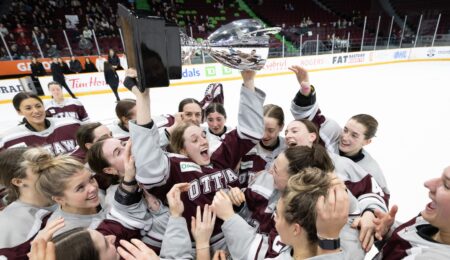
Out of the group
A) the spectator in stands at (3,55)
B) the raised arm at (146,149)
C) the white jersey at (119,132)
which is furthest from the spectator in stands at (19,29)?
the raised arm at (146,149)

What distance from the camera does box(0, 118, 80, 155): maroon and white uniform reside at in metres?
2.40

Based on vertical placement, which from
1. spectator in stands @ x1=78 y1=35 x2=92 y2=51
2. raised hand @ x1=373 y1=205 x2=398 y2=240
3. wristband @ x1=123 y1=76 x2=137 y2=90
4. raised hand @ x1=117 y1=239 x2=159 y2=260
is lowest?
raised hand @ x1=373 y1=205 x2=398 y2=240

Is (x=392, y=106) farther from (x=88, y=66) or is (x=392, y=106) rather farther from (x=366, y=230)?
(x=88, y=66)

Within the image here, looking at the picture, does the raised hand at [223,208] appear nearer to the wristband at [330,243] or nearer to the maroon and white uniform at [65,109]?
the wristband at [330,243]

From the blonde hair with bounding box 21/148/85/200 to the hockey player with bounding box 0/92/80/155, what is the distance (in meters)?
1.07

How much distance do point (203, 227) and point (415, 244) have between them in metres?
0.80

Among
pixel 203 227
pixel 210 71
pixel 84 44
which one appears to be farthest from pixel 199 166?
pixel 84 44

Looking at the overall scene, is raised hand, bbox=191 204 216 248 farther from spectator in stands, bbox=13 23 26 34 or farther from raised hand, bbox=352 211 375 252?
spectator in stands, bbox=13 23 26 34

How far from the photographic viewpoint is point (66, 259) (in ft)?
2.80

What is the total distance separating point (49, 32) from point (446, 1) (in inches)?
762

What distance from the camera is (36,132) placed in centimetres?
249

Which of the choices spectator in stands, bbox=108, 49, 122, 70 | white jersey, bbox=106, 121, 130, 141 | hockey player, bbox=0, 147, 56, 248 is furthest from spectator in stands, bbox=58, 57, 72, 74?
hockey player, bbox=0, 147, 56, 248

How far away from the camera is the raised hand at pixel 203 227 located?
1.18 m

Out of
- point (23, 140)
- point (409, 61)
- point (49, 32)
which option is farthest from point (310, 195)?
point (409, 61)
